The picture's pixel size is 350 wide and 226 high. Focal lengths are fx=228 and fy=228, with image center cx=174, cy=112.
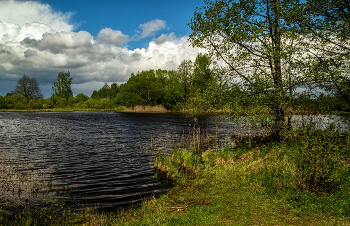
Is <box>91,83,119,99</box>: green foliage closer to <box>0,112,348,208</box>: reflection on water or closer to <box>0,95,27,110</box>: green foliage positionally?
<box>0,95,27,110</box>: green foliage

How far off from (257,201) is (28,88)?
373ft

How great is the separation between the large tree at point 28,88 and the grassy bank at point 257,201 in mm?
106887

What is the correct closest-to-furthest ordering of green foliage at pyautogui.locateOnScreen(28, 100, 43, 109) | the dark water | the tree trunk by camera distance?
the dark water
the tree trunk
green foliage at pyautogui.locateOnScreen(28, 100, 43, 109)

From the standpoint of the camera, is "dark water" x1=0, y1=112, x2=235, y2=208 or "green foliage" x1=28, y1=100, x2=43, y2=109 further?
"green foliage" x1=28, y1=100, x2=43, y2=109

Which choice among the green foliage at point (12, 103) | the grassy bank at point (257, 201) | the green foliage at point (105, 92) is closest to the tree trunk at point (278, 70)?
the grassy bank at point (257, 201)

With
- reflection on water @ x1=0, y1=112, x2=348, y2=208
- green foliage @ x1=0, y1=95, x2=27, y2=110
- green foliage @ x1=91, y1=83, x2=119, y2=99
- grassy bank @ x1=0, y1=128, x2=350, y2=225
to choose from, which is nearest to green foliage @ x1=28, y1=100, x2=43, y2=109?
green foliage @ x1=0, y1=95, x2=27, y2=110

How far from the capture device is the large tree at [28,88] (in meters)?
97.4

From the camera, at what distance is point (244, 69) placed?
14.5 metres

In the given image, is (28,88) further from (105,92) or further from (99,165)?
(99,165)

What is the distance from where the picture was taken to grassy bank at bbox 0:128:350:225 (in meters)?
6.56

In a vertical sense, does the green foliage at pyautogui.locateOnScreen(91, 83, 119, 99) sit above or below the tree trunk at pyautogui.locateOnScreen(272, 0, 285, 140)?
above

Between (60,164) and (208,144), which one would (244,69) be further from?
(60,164)

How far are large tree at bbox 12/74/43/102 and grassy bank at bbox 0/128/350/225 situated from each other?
106887 mm

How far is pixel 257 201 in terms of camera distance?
775cm
